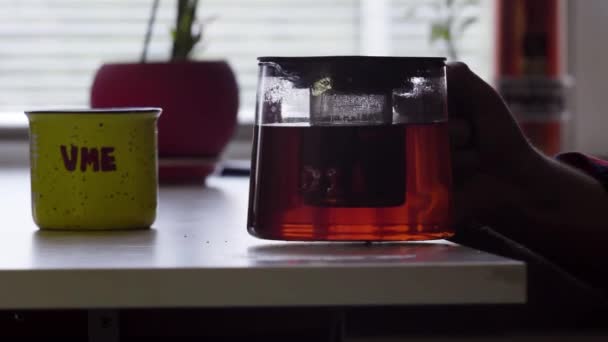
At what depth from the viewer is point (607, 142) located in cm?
239

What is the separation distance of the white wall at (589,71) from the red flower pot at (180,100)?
113cm

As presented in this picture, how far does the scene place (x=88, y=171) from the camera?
0.79 meters

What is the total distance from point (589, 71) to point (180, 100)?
4.01 ft

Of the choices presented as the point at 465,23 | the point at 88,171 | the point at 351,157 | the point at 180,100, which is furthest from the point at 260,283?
the point at 465,23

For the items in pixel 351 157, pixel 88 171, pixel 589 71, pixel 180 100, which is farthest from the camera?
pixel 589 71

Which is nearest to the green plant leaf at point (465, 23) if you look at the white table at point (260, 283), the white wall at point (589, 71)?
the white wall at point (589, 71)

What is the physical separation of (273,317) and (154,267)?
0.62 ft

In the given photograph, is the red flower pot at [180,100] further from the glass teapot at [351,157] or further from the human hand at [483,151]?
the glass teapot at [351,157]

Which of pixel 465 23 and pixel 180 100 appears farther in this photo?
pixel 465 23

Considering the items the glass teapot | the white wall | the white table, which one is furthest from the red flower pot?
the white wall

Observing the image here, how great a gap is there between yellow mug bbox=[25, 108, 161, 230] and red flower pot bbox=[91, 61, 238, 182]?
2.08 ft

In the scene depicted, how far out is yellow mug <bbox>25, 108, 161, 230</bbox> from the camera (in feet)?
2.58

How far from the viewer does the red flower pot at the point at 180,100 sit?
1443 mm

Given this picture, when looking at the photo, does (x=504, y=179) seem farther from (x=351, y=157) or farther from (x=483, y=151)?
(x=351, y=157)
